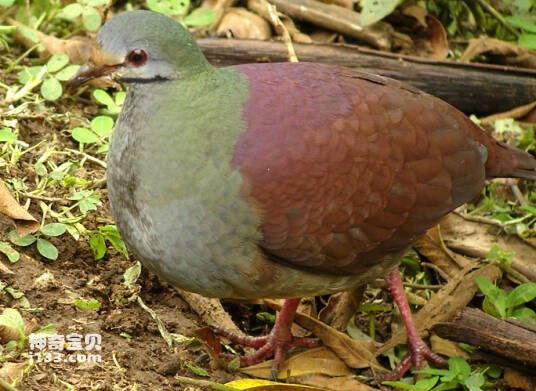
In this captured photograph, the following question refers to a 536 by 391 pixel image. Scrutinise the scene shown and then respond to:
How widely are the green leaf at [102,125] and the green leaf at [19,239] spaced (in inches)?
31.4

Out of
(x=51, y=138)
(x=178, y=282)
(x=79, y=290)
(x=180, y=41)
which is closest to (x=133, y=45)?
(x=180, y=41)

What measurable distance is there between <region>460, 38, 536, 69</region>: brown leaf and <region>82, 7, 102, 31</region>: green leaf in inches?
91.2

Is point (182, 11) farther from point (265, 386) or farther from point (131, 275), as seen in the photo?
point (265, 386)

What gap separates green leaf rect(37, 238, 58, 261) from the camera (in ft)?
12.9

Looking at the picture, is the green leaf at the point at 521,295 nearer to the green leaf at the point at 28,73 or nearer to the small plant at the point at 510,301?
the small plant at the point at 510,301

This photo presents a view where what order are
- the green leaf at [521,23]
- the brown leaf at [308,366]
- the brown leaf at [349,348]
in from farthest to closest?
the green leaf at [521,23]
the brown leaf at [349,348]
the brown leaf at [308,366]

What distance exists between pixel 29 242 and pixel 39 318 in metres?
0.41

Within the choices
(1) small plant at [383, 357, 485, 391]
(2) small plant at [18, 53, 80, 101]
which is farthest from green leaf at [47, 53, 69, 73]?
(1) small plant at [383, 357, 485, 391]

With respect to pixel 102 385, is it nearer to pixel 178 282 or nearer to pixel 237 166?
pixel 178 282

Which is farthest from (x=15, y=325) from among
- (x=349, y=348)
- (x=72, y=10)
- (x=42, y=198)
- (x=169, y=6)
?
(x=169, y=6)

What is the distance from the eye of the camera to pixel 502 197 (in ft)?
17.1

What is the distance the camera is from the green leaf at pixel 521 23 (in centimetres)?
539

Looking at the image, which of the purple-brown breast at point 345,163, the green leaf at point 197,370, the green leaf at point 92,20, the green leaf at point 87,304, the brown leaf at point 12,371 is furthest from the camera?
the green leaf at point 92,20

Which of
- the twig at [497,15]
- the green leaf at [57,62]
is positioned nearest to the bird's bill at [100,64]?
the green leaf at [57,62]
